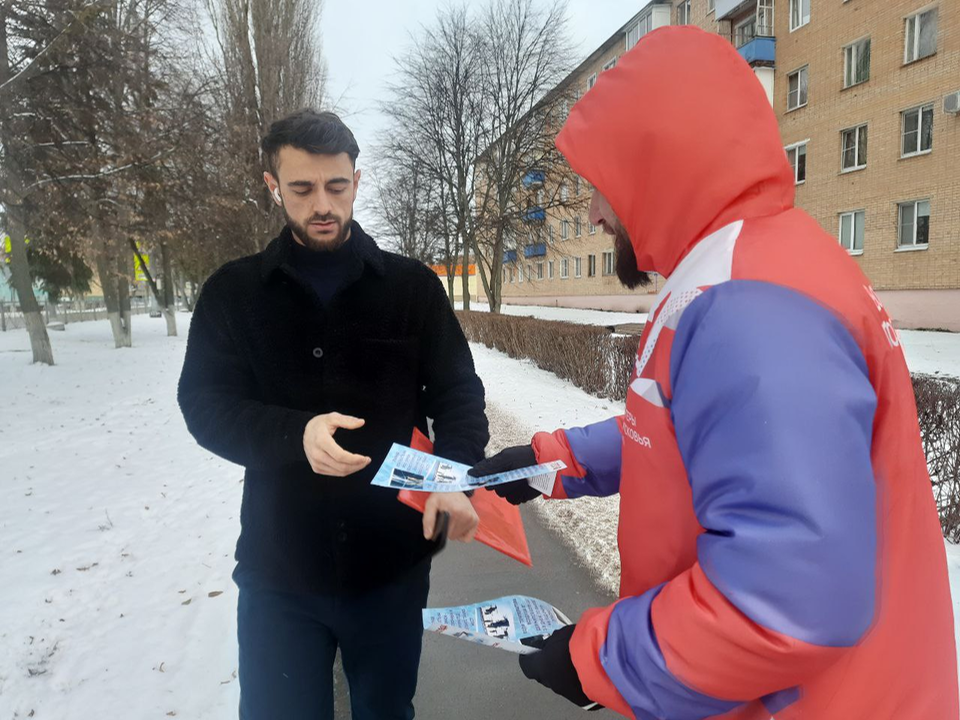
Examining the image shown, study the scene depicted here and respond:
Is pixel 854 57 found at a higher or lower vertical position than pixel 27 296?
higher

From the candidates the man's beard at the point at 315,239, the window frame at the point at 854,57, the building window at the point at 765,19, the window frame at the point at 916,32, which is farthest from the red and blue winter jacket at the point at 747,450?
the building window at the point at 765,19

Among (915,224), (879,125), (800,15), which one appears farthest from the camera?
(800,15)

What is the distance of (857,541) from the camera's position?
2.63 ft

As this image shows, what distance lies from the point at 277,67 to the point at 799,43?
1967cm

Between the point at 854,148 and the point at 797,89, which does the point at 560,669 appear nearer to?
the point at 854,148

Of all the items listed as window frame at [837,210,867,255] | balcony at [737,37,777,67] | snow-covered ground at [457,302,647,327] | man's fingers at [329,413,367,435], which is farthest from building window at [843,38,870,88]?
man's fingers at [329,413,367,435]

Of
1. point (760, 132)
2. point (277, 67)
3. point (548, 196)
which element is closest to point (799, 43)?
point (548, 196)

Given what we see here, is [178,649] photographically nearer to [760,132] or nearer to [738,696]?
[738,696]

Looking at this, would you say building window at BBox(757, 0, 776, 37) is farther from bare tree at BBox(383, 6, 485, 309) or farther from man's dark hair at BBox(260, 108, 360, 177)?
man's dark hair at BBox(260, 108, 360, 177)

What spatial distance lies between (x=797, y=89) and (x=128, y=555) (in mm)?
27456

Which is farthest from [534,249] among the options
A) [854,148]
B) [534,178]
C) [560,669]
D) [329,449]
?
[560,669]

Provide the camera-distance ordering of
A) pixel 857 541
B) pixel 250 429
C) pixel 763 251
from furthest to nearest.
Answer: pixel 250 429
pixel 763 251
pixel 857 541

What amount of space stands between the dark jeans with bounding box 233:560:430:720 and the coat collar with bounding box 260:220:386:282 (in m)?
0.94

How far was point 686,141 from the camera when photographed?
1006 millimetres
